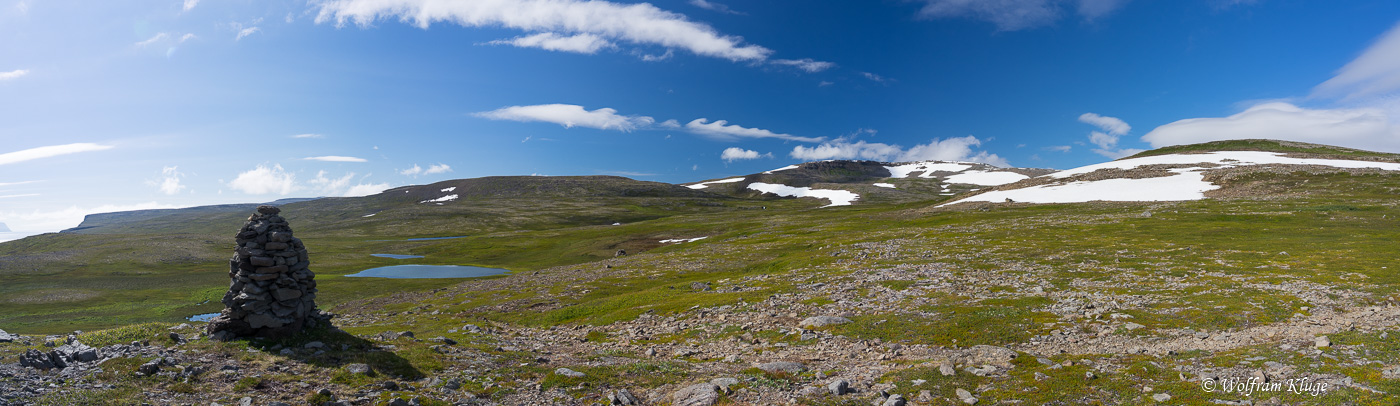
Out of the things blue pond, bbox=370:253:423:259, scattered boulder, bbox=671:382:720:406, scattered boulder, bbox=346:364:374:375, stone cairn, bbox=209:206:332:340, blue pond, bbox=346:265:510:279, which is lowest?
blue pond, bbox=346:265:510:279

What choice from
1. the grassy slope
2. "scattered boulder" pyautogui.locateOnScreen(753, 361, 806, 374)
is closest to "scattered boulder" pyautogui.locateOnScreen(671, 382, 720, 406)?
the grassy slope

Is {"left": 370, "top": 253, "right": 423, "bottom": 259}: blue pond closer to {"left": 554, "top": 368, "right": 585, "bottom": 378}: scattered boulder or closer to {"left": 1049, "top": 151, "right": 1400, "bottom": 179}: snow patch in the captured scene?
{"left": 554, "top": 368, "right": 585, "bottom": 378}: scattered boulder

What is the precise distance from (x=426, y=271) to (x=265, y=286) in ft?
221

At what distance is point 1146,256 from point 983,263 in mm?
10696

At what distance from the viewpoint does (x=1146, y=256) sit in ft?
123

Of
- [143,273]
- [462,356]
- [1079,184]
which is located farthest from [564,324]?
[1079,184]

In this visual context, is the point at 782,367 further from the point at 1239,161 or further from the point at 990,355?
the point at 1239,161

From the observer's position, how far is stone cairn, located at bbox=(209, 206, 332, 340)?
2028cm

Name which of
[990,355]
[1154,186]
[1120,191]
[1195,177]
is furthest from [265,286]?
[1195,177]

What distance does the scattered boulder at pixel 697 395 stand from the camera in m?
15.4

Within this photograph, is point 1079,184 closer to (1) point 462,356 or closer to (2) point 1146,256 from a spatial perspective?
(2) point 1146,256

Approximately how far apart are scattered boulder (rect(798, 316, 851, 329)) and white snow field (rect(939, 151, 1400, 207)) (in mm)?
79639

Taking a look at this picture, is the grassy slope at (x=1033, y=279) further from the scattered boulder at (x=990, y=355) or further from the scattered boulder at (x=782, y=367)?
the scattered boulder at (x=782, y=367)

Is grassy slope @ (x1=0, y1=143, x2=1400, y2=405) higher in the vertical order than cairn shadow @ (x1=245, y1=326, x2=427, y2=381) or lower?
lower
